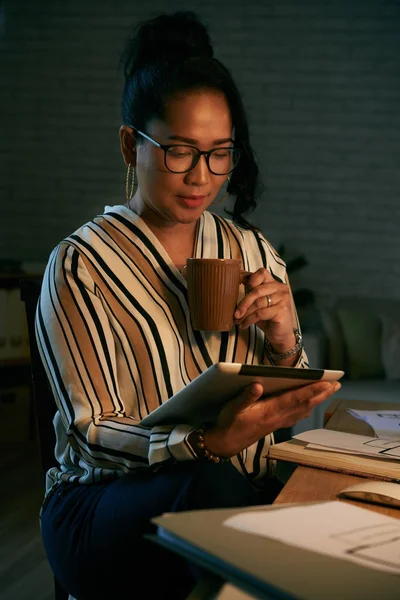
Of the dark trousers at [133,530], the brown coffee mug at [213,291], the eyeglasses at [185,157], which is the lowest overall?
the dark trousers at [133,530]

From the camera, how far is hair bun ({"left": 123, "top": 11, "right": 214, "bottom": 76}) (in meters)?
1.48

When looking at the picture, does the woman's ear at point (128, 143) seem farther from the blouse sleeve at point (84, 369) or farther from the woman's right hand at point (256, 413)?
the woman's right hand at point (256, 413)

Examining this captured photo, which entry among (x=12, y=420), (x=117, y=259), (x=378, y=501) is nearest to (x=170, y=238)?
(x=117, y=259)

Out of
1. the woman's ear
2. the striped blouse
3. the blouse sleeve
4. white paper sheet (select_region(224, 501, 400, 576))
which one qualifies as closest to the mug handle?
the striped blouse

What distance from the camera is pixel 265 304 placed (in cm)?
133

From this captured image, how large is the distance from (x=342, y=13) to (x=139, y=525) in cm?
A: 464

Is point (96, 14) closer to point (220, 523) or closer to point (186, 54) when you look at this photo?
point (186, 54)

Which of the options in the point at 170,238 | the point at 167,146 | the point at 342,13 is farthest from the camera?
the point at 342,13

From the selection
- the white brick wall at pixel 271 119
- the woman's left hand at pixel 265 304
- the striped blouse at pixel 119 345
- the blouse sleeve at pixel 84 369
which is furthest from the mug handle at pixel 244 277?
the white brick wall at pixel 271 119

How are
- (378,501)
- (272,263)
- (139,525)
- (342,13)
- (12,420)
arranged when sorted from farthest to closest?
(342,13) → (12,420) → (272,263) → (139,525) → (378,501)

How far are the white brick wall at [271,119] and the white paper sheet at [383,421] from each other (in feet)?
12.0

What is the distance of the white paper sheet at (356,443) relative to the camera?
1.11 m

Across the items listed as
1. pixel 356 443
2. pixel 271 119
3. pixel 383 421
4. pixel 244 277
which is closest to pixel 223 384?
pixel 356 443

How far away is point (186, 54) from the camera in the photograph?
4.81 ft
